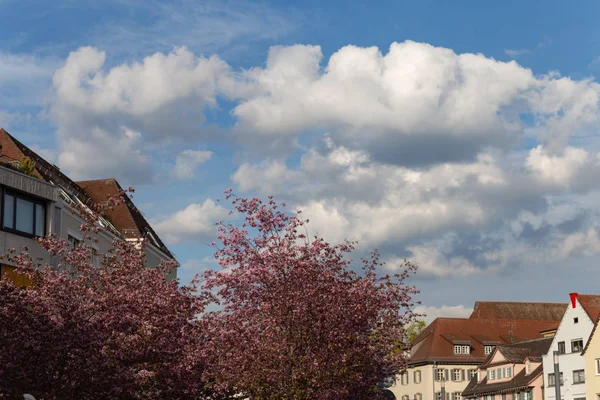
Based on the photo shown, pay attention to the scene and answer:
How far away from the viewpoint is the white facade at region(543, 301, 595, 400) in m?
88.1

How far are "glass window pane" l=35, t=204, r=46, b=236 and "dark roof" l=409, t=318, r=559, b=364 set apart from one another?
83373 mm

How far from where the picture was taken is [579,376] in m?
88.2

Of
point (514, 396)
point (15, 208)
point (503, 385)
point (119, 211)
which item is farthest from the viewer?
point (503, 385)

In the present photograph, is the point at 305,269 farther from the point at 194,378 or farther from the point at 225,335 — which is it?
the point at 194,378

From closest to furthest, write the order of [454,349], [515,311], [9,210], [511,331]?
1. [9,210]
2. [454,349]
3. [511,331]
4. [515,311]

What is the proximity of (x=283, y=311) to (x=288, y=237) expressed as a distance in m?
2.66

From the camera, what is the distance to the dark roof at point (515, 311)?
135750 mm

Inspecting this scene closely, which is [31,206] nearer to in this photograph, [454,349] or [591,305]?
[591,305]

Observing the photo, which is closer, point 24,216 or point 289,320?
point 289,320

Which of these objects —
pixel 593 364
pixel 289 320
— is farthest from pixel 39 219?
pixel 593 364

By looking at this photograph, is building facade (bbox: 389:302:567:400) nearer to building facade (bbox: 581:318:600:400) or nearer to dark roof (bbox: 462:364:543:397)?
dark roof (bbox: 462:364:543:397)

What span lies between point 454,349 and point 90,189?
70.7 meters

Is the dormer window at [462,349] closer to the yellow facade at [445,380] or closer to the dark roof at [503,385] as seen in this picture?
the yellow facade at [445,380]

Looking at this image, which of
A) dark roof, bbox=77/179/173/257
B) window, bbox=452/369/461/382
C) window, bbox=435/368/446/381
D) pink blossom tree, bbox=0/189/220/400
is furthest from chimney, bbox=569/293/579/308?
pink blossom tree, bbox=0/189/220/400
